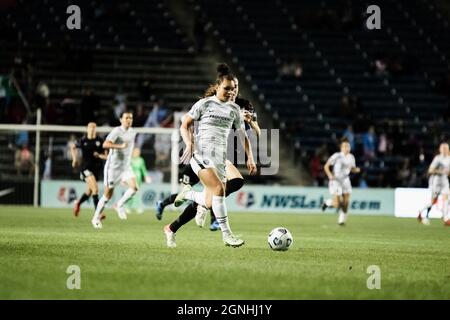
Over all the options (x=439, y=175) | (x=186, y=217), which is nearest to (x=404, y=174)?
(x=439, y=175)

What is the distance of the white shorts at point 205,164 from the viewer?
570 inches

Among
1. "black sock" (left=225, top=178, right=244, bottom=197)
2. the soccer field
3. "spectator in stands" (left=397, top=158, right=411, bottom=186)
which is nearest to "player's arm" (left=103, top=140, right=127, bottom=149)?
the soccer field

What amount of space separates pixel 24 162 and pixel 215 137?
18.8 meters

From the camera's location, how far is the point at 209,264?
1216 centimetres

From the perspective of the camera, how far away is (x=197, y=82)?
38.4 meters

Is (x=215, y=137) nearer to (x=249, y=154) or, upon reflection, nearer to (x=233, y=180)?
(x=249, y=154)

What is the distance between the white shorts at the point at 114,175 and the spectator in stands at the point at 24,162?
29.1 ft

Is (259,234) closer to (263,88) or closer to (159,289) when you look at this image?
(159,289)

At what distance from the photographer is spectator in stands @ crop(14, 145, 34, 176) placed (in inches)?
1272

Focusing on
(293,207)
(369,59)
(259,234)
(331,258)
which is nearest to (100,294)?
(331,258)

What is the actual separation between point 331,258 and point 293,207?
1944 centimetres

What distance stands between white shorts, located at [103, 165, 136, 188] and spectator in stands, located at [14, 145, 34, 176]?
349 inches

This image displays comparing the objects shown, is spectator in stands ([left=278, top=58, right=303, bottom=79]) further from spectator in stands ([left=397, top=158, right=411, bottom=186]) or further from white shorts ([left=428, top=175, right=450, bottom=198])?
white shorts ([left=428, top=175, right=450, bottom=198])
